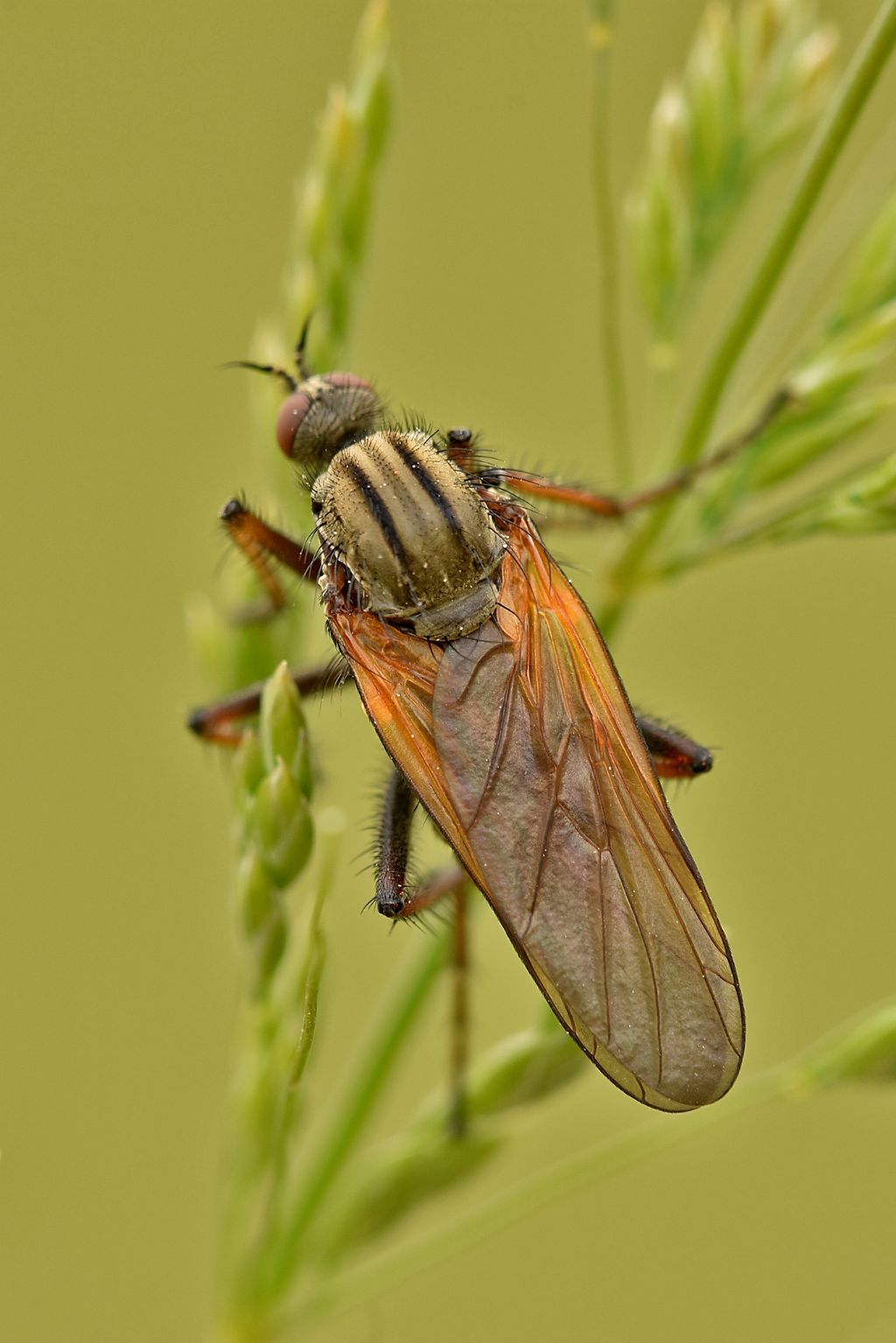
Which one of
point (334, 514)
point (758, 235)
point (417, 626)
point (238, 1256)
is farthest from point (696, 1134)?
point (758, 235)

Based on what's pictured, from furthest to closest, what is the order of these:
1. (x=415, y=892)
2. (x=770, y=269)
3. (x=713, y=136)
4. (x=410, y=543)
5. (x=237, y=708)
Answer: (x=237, y=708)
(x=410, y=543)
(x=415, y=892)
(x=713, y=136)
(x=770, y=269)

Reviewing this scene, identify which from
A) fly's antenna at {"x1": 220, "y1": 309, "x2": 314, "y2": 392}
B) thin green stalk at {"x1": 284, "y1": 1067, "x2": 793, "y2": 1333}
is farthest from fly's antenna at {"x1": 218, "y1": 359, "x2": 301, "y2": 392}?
thin green stalk at {"x1": 284, "y1": 1067, "x2": 793, "y2": 1333}

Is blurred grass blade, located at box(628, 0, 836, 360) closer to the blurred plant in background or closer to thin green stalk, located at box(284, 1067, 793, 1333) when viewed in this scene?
the blurred plant in background

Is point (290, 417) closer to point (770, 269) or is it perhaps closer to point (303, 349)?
point (303, 349)

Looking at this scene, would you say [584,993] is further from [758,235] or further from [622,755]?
[758,235]

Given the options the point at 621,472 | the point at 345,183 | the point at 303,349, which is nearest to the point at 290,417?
the point at 303,349

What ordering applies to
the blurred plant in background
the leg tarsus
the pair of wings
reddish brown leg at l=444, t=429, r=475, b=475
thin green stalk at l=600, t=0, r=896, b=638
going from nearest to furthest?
thin green stalk at l=600, t=0, r=896, b=638 → the pair of wings → the blurred plant in background → the leg tarsus → reddish brown leg at l=444, t=429, r=475, b=475
